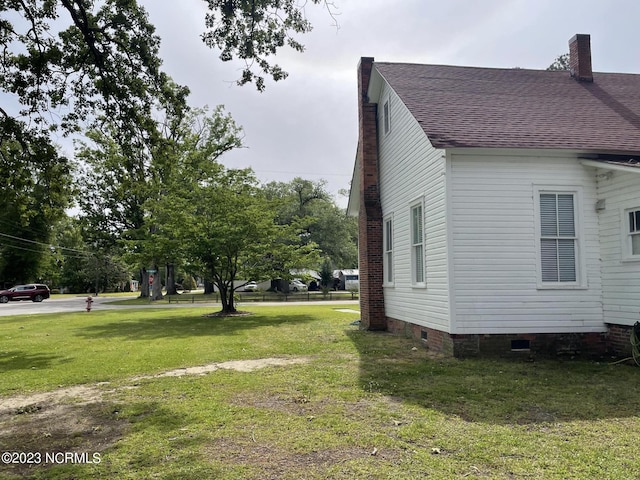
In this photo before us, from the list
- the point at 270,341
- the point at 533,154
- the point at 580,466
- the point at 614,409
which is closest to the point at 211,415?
the point at 580,466

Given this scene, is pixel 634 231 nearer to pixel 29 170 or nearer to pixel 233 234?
pixel 233 234

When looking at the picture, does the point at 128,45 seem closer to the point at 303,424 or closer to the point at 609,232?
the point at 303,424

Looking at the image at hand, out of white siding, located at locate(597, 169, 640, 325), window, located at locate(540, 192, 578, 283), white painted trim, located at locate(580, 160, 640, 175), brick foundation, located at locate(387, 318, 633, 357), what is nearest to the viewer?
white painted trim, located at locate(580, 160, 640, 175)

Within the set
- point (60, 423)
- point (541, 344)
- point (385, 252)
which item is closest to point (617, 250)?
point (541, 344)

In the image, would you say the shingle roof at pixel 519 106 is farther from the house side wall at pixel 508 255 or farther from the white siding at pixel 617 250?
the white siding at pixel 617 250

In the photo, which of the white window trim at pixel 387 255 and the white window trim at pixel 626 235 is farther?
the white window trim at pixel 387 255

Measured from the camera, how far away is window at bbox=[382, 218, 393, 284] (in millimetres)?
13881

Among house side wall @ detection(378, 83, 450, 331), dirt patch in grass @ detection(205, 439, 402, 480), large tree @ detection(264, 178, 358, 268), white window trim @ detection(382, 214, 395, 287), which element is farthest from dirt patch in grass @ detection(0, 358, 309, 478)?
large tree @ detection(264, 178, 358, 268)

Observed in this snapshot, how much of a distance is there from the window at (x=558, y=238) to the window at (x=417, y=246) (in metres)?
2.68

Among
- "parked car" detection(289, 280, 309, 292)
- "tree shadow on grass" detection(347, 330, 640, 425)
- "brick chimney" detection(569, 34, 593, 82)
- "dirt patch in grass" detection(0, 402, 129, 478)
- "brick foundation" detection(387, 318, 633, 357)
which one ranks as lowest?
"parked car" detection(289, 280, 309, 292)

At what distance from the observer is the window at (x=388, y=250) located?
13.9 meters

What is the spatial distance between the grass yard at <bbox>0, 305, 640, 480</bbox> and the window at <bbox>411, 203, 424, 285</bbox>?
1985mm

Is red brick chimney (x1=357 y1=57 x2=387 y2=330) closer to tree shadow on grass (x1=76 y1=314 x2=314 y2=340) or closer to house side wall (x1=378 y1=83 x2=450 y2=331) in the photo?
house side wall (x1=378 y1=83 x2=450 y2=331)

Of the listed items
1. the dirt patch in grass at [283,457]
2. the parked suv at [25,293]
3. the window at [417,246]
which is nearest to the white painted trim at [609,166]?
the window at [417,246]
